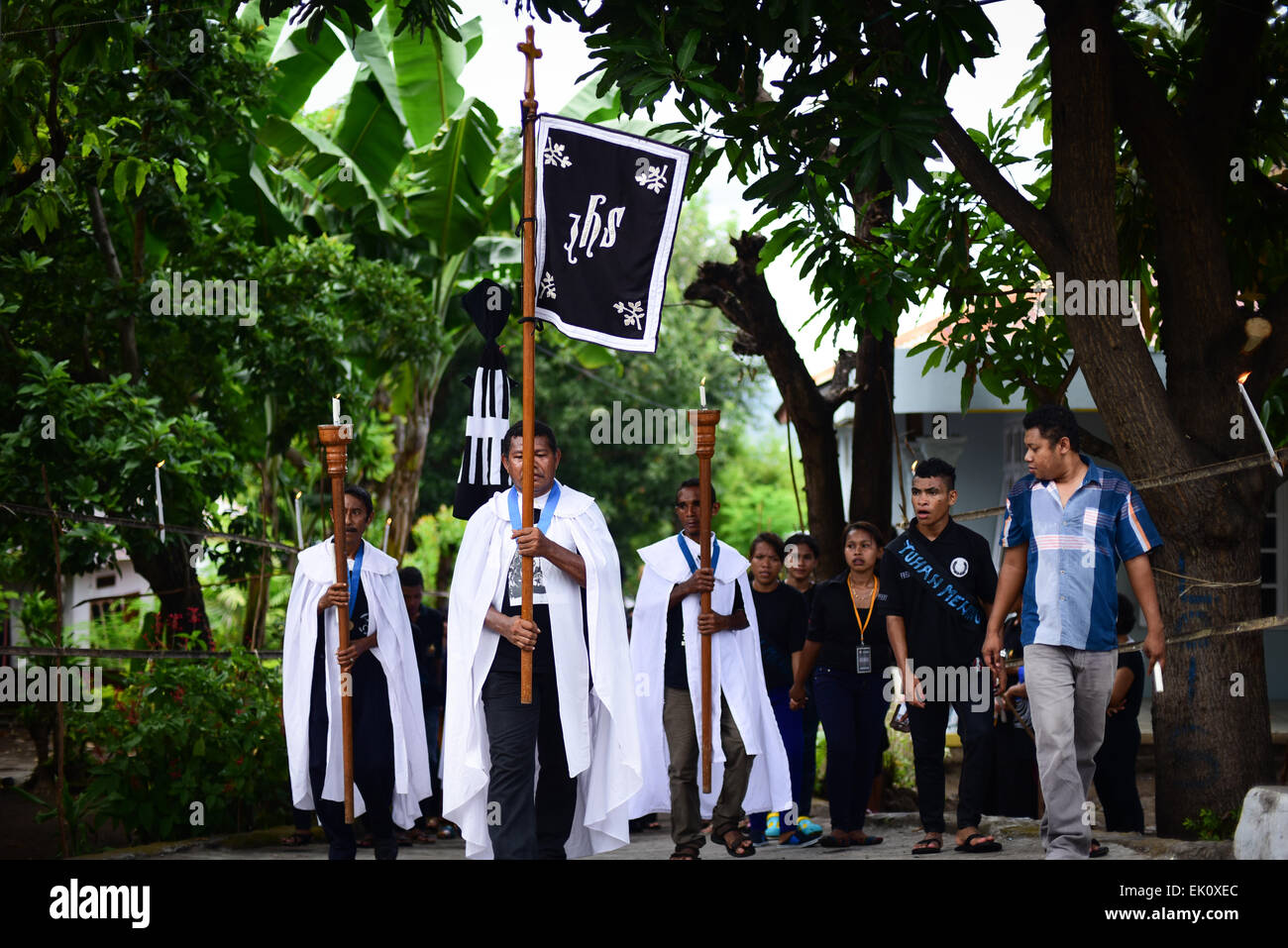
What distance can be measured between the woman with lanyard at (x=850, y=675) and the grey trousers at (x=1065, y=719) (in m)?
1.65

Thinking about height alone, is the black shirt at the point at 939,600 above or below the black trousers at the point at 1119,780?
above

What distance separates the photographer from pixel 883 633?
8398mm

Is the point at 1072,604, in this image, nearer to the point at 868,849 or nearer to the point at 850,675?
the point at 850,675

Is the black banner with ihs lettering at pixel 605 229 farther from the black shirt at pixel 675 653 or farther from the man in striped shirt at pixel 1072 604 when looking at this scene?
the man in striped shirt at pixel 1072 604

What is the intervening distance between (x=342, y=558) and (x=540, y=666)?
1346mm

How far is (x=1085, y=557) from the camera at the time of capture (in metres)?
6.58

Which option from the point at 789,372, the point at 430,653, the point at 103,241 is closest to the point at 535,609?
the point at 430,653

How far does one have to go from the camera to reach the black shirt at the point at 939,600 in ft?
25.0

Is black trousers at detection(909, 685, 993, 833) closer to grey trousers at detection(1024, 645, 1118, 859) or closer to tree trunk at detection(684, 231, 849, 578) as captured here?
grey trousers at detection(1024, 645, 1118, 859)

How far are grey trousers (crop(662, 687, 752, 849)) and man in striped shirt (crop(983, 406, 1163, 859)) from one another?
1778mm

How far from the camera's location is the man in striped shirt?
6566 millimetres

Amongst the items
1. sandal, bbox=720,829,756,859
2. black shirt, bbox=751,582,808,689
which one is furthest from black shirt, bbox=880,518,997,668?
sandal, bbox=720,829,756,859

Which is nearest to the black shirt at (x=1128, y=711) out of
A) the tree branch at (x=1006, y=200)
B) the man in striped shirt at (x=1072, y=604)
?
the man in striped shirt at (x=1072, y=604)

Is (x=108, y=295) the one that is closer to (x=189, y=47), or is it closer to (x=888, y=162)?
(x=189, y=47)
